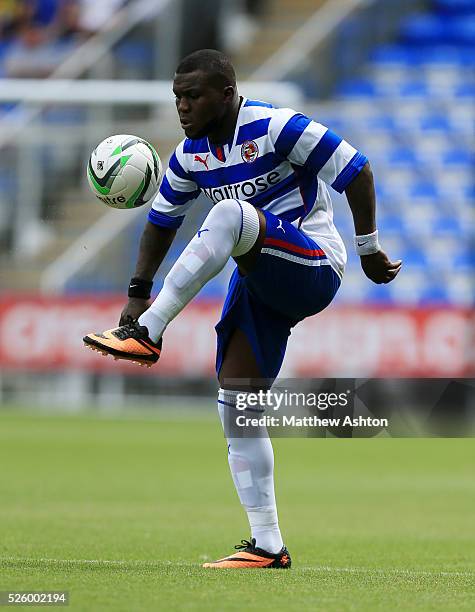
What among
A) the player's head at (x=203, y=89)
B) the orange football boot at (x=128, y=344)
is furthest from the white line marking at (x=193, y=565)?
the player's head at (x=203, y=89)

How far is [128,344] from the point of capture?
5.28m

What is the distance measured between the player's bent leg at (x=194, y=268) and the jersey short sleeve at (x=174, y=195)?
65 cm

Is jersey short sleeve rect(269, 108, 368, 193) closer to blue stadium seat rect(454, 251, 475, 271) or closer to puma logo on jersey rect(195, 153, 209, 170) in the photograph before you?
puma logo on jersey rect(195, 153, 209, 170)

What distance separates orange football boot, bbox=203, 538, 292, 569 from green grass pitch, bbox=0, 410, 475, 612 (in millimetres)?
94

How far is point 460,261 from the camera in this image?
19688 millimetres

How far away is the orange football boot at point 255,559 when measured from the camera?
577cm

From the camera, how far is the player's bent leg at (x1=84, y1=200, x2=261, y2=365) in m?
5.33

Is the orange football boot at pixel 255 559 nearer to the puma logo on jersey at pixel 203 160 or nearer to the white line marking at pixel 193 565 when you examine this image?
the white line marking at pixel 193 565

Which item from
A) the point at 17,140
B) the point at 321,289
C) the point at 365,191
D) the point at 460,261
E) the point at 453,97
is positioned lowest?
the point at 321,289

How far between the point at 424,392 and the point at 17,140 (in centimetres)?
1415

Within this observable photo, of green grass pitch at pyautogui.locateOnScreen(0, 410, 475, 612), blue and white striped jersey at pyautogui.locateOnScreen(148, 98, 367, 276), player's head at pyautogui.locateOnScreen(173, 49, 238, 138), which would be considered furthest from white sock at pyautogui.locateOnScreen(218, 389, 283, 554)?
player's head at pyautogui.locateOnScreen(173, 49, 238, 138)

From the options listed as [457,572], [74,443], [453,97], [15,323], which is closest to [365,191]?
[457,572]

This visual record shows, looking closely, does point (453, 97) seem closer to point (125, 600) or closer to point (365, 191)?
point (365, 191)

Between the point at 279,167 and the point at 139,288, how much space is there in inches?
34.0
